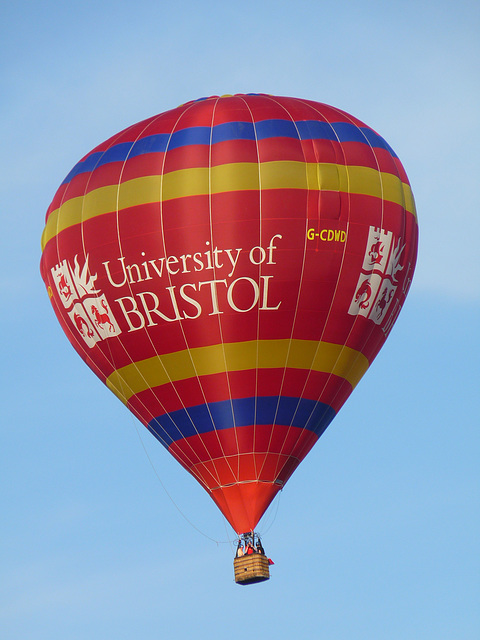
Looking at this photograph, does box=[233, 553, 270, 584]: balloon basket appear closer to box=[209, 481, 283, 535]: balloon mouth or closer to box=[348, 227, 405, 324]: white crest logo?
box=[209, 481, 283, 535]: balloon mouth

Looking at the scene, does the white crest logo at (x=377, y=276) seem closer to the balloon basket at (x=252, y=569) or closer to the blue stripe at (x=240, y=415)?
the blue stripe at (x=240, y=415)

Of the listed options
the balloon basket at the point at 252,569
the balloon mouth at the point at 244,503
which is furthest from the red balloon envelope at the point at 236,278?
the balloon basket at the point at 252,569

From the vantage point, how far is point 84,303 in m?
29.5

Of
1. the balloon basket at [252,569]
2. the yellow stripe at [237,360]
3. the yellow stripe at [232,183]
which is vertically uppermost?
the yellow stripe at [232,183]

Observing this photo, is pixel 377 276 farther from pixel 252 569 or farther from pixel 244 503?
pixel 252 569

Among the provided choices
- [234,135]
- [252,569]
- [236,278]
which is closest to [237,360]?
[236,278]

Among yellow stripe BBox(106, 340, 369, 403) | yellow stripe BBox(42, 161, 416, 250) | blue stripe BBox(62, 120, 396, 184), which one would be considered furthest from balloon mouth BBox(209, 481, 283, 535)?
blue stripe BBox(62, 120, 396, 184)

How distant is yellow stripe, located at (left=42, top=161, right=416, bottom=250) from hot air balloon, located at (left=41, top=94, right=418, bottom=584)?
0.03 m

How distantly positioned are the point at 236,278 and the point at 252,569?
5143 millimetres

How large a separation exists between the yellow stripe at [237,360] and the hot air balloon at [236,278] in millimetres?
25

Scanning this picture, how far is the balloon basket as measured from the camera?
27914mm

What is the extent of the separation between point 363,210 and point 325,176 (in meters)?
0.97

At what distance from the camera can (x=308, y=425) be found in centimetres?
2928

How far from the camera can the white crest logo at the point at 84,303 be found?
95.9 feet
